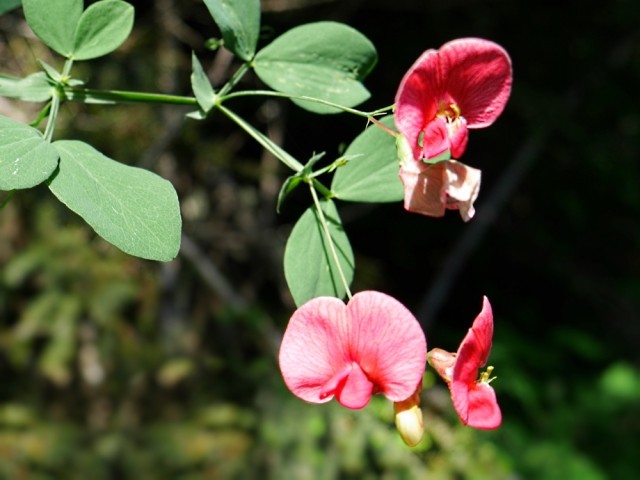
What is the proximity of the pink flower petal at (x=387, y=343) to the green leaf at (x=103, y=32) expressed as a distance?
10.7 inches

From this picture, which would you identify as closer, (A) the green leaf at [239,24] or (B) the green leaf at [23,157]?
(B) the green leaf at [23,157]

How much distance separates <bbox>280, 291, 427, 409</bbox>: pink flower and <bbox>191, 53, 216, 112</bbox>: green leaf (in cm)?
16

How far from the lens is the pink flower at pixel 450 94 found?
521mm

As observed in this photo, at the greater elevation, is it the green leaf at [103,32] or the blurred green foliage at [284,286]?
the green leaf at [103,32]

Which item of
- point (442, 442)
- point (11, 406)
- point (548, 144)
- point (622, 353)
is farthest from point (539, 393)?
point (11, 406)

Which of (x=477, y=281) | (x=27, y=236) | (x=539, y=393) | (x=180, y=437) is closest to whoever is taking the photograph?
(x=180, y=437)

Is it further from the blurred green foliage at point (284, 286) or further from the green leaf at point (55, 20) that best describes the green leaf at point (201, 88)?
the blurred green foliage at point (284, 286)

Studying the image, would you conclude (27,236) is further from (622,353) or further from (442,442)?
(622,353)

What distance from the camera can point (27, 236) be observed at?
6.90 feet

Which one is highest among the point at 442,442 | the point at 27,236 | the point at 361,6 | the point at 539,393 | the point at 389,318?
the point at 389,318

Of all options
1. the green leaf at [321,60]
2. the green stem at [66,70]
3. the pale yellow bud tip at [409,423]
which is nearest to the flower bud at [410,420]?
the pale yellow bud tip at [409,423]

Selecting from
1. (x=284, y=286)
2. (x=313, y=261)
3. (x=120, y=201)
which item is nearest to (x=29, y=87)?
Answer: (x=120, y=201)

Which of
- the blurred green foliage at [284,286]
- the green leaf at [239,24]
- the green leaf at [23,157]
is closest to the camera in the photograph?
the green leaf at [23,157]

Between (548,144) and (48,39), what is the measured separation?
227 cm
